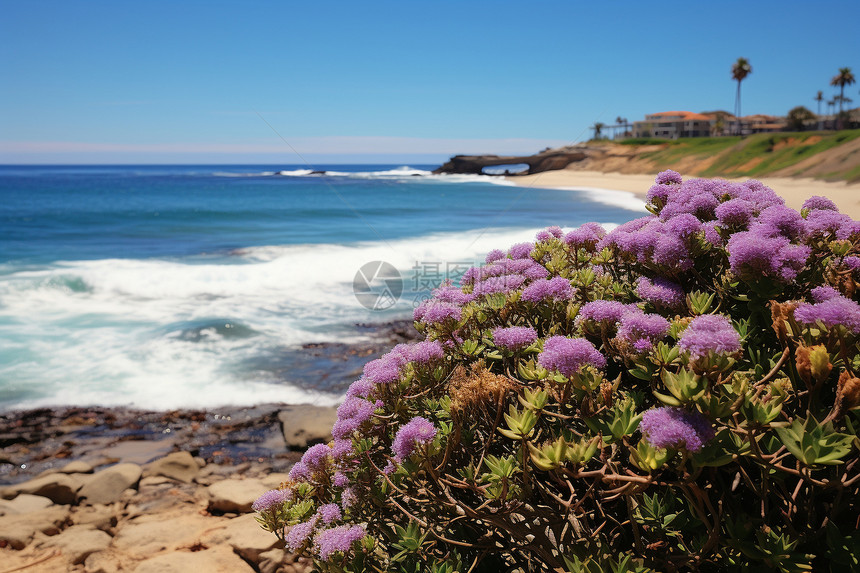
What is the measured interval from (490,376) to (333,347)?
9.83 metres

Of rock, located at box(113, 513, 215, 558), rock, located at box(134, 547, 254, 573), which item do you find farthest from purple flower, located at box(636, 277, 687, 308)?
rock, located at box(113, 513, 215, 558)

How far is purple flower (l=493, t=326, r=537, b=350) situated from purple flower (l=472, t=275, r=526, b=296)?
1.36 feet

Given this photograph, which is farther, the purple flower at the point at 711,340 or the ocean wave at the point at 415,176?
the ocean wave at the point at 415,176

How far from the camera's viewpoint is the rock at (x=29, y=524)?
5.32m

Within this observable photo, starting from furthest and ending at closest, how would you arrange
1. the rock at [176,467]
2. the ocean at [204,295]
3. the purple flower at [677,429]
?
1. the ocean at [204,295]
2. the rock at [176,467]
3. the purple flower at [677,429]

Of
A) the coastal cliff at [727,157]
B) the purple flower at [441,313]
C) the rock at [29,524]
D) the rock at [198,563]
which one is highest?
the coastal cliff at [727,157]

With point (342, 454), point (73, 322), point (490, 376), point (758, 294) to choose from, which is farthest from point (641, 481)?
point (73, 322)

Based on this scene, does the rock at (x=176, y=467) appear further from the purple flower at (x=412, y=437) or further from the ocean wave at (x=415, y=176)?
the ocean wave at (x=415, y=176)

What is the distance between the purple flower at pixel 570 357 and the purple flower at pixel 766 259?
75cm

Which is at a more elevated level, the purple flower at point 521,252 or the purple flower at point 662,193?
the purple flower at point 662,193

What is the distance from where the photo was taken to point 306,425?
7.88 m

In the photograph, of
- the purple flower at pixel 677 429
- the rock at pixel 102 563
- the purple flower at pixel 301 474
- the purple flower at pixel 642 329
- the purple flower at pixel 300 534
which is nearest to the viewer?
the purple flower at pixel 677 429

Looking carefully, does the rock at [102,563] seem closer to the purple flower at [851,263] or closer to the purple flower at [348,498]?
the purple flower at [348,498]

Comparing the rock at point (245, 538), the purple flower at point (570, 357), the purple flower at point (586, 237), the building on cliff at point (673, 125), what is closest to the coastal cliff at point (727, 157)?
the building on cliff at point (673, 125)
